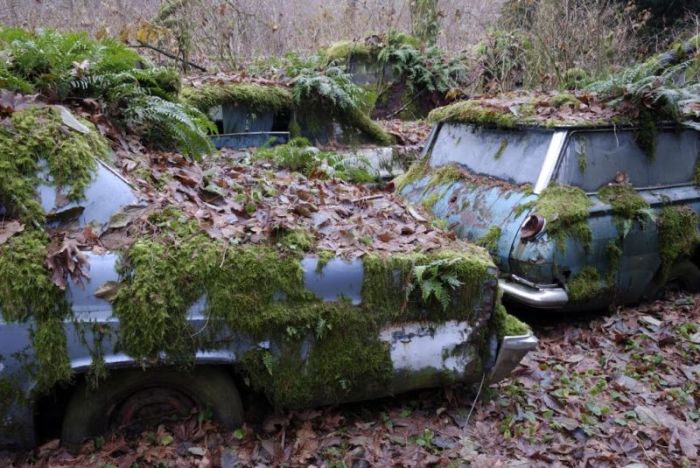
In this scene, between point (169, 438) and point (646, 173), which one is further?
point (646, 173)

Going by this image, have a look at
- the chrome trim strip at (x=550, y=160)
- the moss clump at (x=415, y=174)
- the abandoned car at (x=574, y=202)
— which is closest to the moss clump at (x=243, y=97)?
the moss clump at (x=415, y=174)

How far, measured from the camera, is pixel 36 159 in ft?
11.1

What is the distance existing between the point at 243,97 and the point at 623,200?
218 inches

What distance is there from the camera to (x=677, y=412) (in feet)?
13.3

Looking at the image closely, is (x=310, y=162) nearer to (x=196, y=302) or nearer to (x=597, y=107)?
(x=597, y=107)

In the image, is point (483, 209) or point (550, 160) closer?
point (550, 160)

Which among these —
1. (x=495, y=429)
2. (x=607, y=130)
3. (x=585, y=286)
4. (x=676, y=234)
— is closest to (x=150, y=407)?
(x=495, y=429)

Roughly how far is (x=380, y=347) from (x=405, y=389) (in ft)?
1.21

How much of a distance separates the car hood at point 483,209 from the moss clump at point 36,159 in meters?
3.24

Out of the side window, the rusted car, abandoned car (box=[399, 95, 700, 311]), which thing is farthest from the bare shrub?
the side window

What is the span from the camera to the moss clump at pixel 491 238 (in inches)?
200

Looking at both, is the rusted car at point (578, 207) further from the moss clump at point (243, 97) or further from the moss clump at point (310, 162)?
the moss clump at point (243, 97)

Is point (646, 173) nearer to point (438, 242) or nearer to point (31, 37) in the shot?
point (438, 242)

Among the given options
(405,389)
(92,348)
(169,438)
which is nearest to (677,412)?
(405,389)
